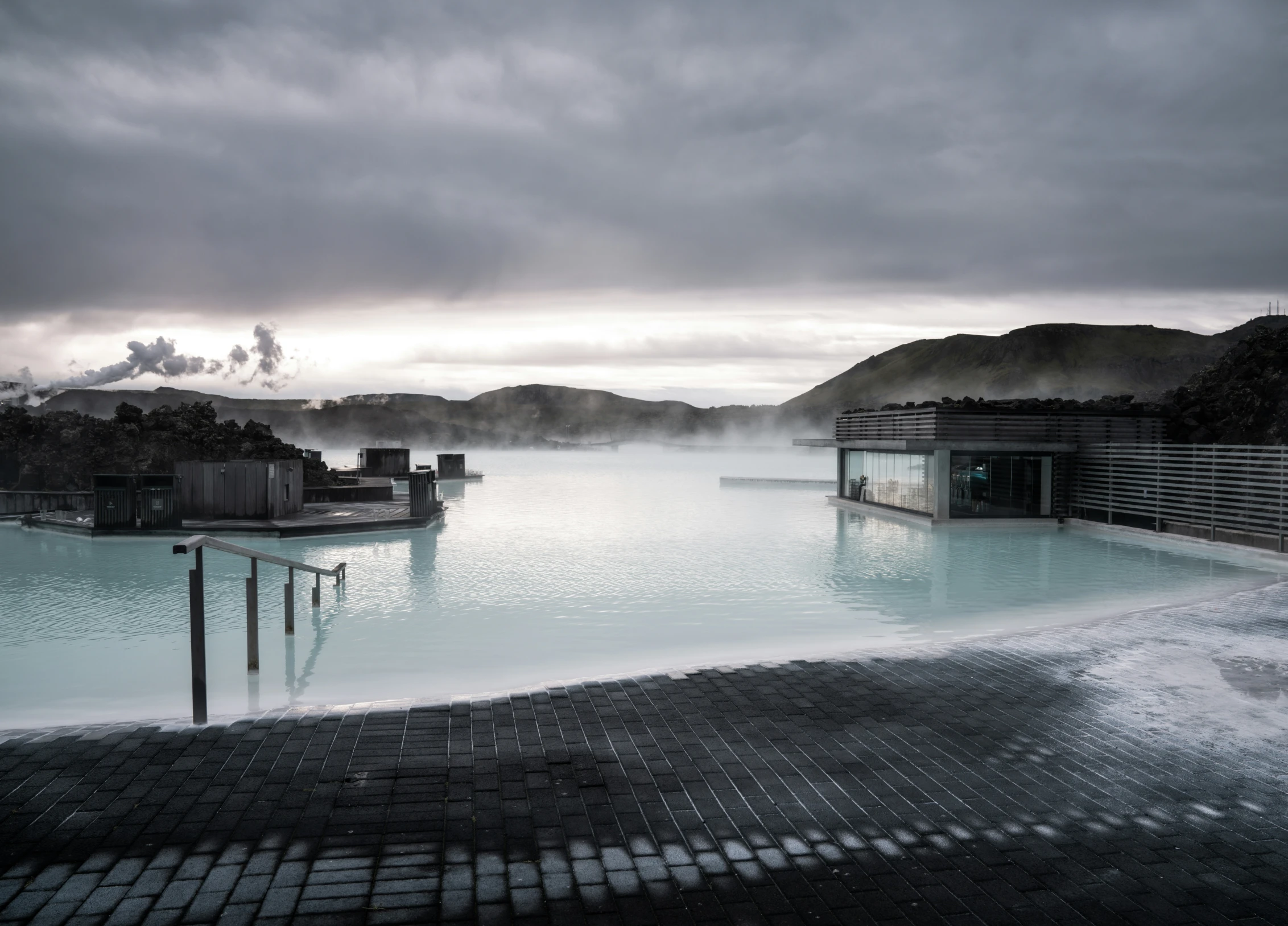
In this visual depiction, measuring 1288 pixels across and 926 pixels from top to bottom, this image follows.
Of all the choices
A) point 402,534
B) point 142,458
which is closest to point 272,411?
point 142,458

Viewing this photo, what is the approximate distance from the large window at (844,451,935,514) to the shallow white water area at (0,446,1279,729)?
4.14ft

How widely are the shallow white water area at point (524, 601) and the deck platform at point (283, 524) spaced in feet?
1.23

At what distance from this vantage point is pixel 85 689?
27.9ft

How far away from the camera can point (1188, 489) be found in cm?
1947

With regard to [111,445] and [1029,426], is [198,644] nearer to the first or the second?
[1029,426]

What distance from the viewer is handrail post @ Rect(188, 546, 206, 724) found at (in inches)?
215

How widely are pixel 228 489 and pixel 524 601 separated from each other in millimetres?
12142

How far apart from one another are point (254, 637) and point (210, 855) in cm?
530

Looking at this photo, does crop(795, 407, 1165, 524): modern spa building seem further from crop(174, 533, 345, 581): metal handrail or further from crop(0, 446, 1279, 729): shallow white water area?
crop(174, 533, 345, 581): metal handrail

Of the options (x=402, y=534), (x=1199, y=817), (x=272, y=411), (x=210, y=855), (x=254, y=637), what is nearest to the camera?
(x=210, y=855)

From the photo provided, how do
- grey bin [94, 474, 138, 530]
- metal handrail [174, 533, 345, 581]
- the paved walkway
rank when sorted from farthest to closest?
grey bin [94, 474, 138, 530]
metal handrail [174, 533, 345, 581]
the paved walkway

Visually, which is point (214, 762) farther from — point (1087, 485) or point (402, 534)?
point (1087, 485)

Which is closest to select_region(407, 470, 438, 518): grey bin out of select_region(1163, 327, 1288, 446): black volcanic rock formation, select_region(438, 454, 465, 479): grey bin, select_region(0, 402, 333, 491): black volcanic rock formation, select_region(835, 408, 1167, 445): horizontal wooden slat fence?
select_region(0, 402, 333, 491): black volcanic rock formation

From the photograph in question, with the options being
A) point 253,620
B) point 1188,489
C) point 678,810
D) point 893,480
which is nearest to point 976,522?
point 893,480
